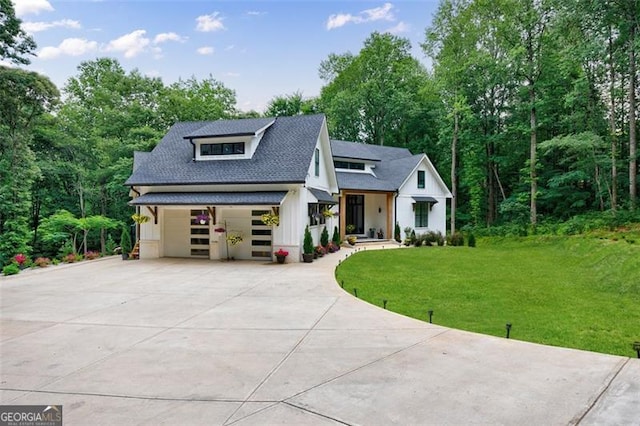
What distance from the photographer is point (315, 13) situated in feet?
62.3

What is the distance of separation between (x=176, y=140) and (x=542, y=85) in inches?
889

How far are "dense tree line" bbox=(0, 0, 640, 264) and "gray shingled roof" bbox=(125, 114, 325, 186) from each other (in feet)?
17.7

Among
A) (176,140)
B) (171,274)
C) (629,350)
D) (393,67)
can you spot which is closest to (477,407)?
(629,350)

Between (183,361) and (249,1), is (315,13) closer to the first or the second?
(249,1)

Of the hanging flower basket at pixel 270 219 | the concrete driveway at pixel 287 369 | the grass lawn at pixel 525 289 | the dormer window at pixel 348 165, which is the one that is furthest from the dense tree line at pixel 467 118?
the concrete driveway at pixel 287 369

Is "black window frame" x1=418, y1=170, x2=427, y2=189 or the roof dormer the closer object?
the roof dormer

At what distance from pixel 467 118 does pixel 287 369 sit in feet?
84.0

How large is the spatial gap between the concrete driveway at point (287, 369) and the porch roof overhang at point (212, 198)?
255 inches

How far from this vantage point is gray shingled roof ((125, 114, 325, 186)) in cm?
1516

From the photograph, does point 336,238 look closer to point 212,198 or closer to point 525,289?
point 212,198

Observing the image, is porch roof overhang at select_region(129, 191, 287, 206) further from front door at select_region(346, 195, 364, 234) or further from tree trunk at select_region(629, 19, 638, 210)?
tree trunk at select_region(629, 19, 638, 210)

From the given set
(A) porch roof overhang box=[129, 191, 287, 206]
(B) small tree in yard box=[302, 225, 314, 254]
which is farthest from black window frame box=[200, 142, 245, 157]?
(B) small tree in yard box=[302, 225, 314, 254]

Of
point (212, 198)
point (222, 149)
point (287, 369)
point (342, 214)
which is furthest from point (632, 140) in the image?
point (287, 369)

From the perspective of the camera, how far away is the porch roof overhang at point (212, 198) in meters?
14.2
